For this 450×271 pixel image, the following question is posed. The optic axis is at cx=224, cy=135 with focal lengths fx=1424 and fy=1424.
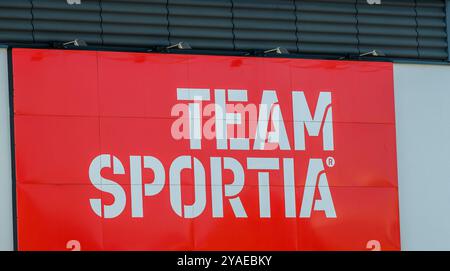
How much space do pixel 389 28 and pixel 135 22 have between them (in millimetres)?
3510

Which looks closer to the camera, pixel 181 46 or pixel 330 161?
pixel 181 46

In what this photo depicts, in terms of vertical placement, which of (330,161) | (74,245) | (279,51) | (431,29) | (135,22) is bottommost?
(74,245)

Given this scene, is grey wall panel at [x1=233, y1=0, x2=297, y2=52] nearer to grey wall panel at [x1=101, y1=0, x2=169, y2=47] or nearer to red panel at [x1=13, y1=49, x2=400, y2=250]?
red panel at [x1=13, y1=49, x2=400, y2=250]

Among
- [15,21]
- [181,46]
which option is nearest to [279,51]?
[181,46]

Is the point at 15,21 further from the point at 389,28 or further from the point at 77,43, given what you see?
the point at 389,28

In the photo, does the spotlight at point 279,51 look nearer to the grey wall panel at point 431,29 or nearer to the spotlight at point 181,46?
the spotlight at point 181,46

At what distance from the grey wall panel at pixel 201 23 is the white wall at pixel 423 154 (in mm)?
2434

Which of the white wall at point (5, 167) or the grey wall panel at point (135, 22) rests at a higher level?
the grey wall panel at point (135, 22)

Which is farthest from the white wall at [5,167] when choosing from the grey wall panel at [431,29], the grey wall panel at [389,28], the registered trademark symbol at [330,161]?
the grey wall panel at [431,29]

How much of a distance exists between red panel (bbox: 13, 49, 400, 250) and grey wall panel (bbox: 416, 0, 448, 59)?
2.25 feet

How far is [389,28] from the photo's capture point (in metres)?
18.9

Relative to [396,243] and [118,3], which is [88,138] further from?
[396,243]

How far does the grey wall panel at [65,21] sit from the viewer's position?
17250mm
